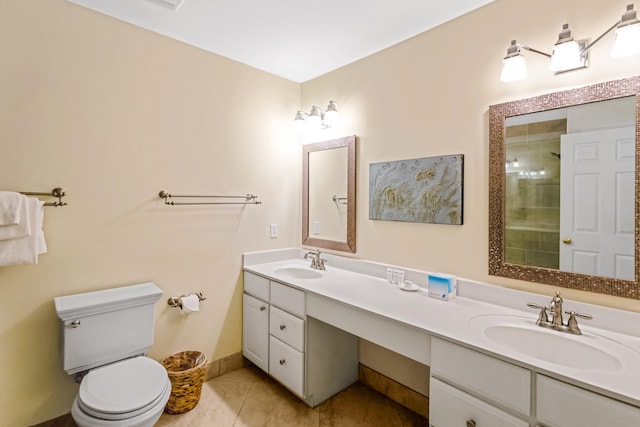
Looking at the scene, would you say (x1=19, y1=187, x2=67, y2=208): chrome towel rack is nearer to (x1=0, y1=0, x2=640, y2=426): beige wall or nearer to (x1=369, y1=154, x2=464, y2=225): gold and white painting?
(x1=0, y1=0, x2=640, y2=426): beige wall

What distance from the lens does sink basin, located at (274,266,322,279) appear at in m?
2.50

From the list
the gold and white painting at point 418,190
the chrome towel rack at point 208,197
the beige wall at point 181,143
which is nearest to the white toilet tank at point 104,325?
the beige wall at point 181,143

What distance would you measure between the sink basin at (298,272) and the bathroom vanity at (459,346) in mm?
21

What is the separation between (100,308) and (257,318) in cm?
100

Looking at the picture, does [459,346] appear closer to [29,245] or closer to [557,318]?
[557,318]

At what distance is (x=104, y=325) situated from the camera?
70.1 inches

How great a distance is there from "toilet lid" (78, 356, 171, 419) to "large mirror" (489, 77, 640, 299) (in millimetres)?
1824

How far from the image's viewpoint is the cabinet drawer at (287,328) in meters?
2.05

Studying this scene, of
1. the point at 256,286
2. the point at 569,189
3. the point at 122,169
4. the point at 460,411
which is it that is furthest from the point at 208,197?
the point at 569,189

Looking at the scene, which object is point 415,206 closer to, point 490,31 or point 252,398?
point 490,31

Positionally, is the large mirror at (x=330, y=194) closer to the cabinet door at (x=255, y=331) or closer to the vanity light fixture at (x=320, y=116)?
the vanity light fixture at (x=320, y=116)

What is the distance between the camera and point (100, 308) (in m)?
1.76

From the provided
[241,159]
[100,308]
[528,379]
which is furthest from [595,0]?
[100,308]

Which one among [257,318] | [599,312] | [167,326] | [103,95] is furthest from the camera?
[257,318]
